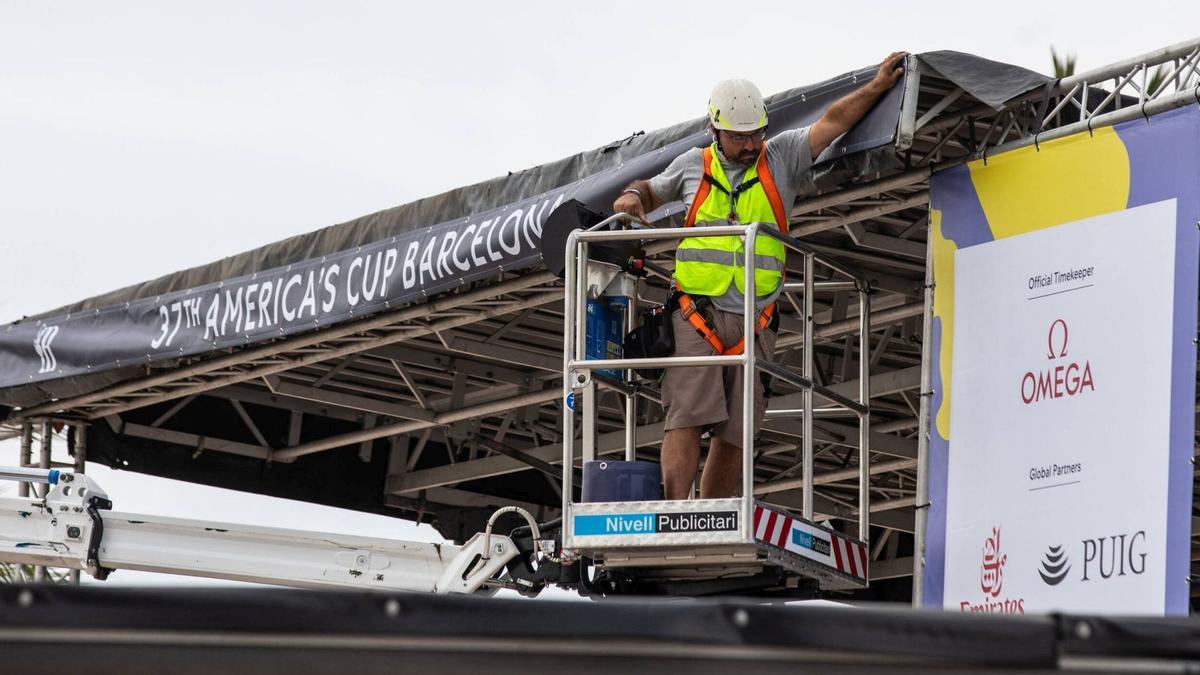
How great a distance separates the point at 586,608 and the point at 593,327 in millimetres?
4343

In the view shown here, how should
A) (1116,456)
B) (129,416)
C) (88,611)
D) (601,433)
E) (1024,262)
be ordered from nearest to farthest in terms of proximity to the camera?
(88,611), (1116,456), (1024,262), (129,416), (601,433)

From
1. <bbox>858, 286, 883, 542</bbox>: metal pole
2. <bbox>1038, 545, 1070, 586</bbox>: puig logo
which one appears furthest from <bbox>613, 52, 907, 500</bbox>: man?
<bbox>1038, 545, 1070, 586</bbox>: puig logo

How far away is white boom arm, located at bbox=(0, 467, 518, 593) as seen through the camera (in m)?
9.87

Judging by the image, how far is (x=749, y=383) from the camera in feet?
26.4

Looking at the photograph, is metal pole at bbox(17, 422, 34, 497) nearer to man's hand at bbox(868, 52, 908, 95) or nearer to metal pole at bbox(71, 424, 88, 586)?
metal pole at bbox(71, 424, 88, 586)

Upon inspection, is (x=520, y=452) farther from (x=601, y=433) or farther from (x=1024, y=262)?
(x=1024, y=262)

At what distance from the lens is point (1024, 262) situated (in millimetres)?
9219

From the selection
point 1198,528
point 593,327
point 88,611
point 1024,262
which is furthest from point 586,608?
point 1198,528

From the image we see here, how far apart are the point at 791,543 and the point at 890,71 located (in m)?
2.53

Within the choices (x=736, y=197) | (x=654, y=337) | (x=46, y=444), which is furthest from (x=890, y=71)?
(x=46, y=444)

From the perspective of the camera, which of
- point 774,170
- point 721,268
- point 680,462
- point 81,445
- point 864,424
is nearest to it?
point 680,462

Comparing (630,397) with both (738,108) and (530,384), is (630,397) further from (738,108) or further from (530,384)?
(530,384)

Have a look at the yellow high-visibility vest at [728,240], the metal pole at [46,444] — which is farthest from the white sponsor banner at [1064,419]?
the metal pole at [46,444]

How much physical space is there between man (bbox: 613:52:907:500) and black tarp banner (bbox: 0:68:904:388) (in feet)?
2.25
